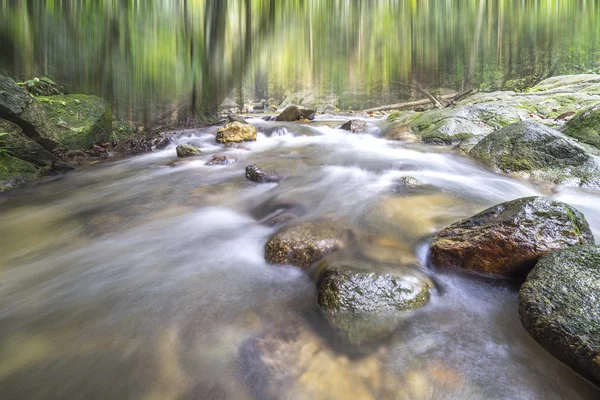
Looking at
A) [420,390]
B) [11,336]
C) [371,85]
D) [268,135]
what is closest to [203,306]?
[11,336]

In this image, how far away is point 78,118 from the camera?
558 cm

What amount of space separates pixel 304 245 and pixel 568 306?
5.09 feet

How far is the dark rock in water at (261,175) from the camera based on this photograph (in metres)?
4.51

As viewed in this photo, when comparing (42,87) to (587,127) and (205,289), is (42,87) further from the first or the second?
(587,127)

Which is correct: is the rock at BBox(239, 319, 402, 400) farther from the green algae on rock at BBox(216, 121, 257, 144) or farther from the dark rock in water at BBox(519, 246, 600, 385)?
the green algae on rock at BBox(216, 121, 257, 144)

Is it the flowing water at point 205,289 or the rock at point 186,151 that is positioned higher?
Result: the rock at point 186,151

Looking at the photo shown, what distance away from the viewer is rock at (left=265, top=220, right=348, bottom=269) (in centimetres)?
235

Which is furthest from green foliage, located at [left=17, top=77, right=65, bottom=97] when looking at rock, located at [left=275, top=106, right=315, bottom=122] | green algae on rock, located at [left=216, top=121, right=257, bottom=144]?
rock, located at [left=275, top=106, right=315, bottom=122]

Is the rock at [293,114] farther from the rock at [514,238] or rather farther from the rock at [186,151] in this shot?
the rock at [514,238]

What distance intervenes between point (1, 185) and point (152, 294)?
153 inches

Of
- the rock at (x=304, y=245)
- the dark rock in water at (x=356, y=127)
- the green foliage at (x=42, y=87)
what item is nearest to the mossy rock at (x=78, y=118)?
the green foliage at (x=42, y=87)

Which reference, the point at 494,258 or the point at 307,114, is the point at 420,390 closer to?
the point at 494,258

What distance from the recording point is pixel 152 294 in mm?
2135

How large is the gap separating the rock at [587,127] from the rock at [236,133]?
642 cm
